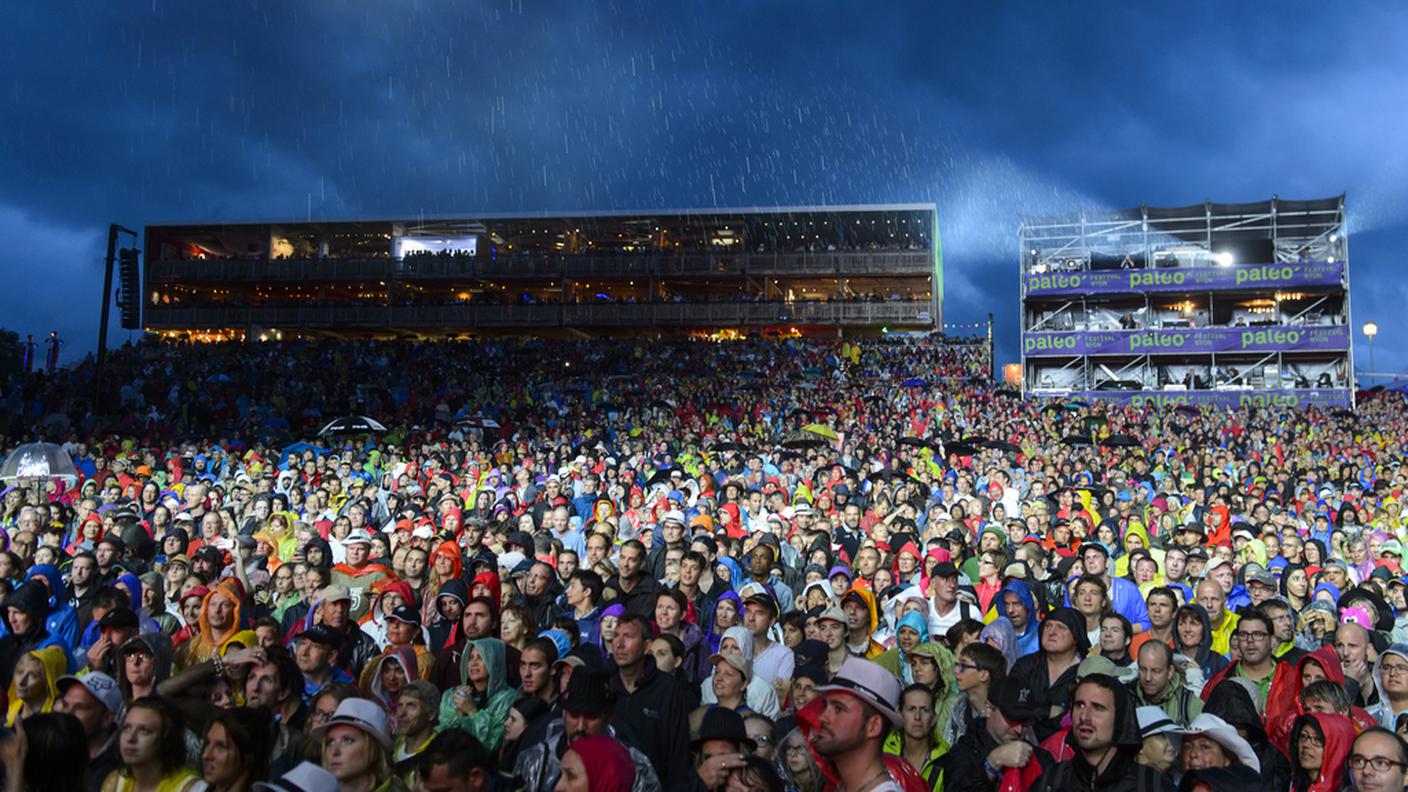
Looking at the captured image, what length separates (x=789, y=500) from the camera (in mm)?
13281

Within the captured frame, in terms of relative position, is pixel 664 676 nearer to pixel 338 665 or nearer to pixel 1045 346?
pixel 338 665

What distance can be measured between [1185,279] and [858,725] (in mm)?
36275

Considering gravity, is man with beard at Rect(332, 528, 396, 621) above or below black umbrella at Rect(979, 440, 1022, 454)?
below

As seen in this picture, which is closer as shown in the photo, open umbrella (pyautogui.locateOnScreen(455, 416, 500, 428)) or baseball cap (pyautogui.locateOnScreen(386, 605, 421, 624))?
baseball cap (pyautogui.locateOnScreen(386, 605, 421, 624))

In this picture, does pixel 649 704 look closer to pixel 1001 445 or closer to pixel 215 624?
pixel 215 624

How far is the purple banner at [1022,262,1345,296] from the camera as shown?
34.0 meters

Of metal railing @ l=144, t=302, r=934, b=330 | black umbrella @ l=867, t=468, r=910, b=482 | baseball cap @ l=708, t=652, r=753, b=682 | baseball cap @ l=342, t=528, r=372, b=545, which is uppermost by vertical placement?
metal railing @ l=144, t=302, r=934, b=330

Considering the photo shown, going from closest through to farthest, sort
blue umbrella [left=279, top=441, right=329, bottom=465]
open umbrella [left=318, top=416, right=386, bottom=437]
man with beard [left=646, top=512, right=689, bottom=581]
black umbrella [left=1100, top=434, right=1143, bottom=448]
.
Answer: man with beard [left=646, top=512, right=689, bottom=581]
blue umbrella [left=279, top=441, right=329, bottom=465]
open umbrella [left=318, top=416, right=386, bottom=437]
black umbrella [left=1100, top=434, right=1143, bottom=448]

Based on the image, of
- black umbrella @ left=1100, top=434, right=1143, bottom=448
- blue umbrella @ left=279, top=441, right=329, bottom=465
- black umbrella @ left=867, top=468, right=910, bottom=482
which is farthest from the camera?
black umbrella @ left=1100, top=434, right=1143, bottom=448

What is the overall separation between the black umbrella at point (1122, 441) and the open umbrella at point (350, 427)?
15550 mm

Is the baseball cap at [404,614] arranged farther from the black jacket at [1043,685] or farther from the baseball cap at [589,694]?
the black jacket at [1043,685]

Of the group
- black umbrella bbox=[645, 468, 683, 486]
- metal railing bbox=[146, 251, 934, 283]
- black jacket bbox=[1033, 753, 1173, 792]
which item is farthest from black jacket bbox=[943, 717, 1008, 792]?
metal railing bbox=[146, 251, 934, 283]

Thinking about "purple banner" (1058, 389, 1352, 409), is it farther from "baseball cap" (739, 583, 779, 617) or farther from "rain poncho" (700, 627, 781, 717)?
"rain poncho" (700, 627, 781, 717)

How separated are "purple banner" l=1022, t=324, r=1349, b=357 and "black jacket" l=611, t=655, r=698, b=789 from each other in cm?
3332
